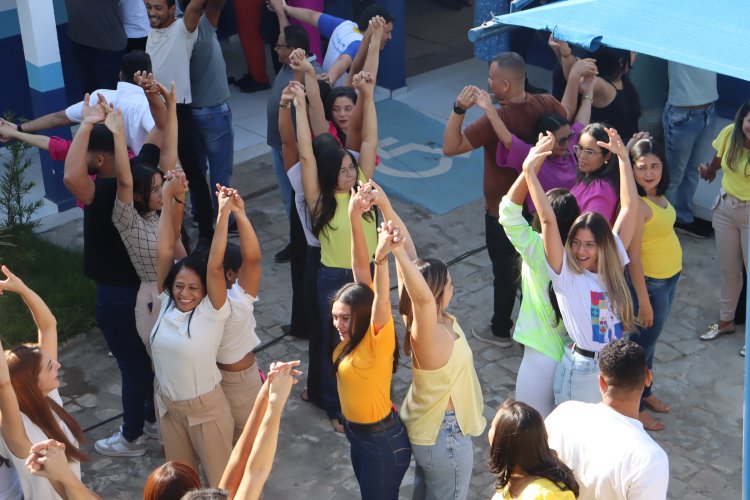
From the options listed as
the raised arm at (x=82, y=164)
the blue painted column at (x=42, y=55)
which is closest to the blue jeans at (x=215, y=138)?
the blue painted column at (x=42, y=55)

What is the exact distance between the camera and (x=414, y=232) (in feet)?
27.3

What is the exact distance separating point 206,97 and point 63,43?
2029mm

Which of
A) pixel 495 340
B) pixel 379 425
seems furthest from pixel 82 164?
pixel 495 340

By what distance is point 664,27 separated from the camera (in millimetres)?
4867

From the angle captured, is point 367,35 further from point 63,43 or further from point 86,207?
point 63,43

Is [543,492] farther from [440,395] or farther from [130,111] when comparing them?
[130,111]

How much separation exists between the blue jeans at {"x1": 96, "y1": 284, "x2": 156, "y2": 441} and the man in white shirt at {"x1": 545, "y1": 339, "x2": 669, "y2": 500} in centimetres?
262

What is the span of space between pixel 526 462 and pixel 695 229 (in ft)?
16.4

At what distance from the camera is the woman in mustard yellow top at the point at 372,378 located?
4473 mm

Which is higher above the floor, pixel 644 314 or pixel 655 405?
pixel 644 314

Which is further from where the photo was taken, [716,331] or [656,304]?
[716,331]

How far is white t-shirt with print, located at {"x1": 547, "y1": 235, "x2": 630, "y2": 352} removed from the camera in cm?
496

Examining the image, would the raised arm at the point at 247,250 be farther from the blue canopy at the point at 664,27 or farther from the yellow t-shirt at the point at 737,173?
the yellow t-shirt at the point at 737,173

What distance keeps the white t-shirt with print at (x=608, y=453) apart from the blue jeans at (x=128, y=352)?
8.63 feet
